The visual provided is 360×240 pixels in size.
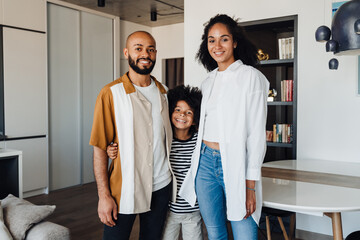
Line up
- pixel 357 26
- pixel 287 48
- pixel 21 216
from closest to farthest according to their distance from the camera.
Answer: pixel 357 26, pixel 21 216, pixel 287 48

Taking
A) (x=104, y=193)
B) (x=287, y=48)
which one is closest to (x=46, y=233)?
(x=104, y=193)

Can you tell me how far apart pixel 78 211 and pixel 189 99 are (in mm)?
2604

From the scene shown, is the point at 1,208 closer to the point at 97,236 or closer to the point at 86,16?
the point at 97,236

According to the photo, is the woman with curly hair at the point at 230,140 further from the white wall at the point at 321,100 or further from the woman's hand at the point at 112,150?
the white wall at the point at 321,100

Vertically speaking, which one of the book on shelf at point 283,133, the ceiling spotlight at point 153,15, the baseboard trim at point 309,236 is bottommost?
the baseboard trim at point 309,236

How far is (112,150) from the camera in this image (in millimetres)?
1646

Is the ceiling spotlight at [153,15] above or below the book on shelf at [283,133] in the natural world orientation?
above

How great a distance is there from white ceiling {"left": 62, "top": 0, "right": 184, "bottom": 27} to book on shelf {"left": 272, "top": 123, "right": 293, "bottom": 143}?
2.48m

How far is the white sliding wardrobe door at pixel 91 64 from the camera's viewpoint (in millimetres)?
5156

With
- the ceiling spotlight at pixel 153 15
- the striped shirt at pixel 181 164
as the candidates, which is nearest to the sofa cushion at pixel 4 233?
the striped shirt at pixel 181 164

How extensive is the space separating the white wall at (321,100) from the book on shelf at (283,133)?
213 mm

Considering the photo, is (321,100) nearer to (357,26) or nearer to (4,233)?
(357,26)

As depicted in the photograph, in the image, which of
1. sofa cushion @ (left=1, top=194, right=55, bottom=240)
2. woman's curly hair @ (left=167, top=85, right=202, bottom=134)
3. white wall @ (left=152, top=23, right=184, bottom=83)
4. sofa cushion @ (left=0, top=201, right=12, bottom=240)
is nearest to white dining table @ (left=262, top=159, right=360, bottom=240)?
woman's curly hair @ (left=167, top=85, right=202, bottom=134)

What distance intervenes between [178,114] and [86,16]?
12.7 ft
